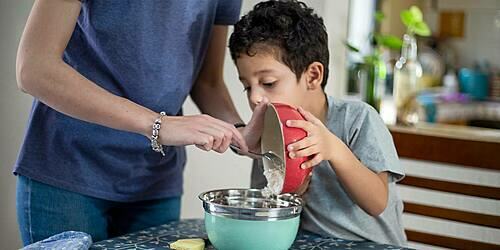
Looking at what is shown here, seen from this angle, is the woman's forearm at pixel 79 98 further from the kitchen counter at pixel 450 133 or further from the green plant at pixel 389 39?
the green plant at pixel 389 39

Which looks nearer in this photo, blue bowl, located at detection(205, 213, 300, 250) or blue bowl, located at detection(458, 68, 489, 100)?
blue bowl, located at detection(205, 213, 300, 250)

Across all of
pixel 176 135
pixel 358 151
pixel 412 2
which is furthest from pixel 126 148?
pixel 412 2

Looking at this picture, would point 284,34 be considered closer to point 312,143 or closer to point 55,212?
point 312,143

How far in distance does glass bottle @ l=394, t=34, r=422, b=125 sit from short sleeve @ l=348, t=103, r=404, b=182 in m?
1.31

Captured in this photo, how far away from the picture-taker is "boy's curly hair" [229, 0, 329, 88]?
1.45 meters

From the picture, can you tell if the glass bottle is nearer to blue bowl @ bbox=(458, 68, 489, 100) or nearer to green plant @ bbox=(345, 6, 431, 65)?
green plant @ bbox=(345, 6, 431, 65)

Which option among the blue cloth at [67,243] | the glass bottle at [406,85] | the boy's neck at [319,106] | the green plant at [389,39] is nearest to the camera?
the blue cloth at [67,243]

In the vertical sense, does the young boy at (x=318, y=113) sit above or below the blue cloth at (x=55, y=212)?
above

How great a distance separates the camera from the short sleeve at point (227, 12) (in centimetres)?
158

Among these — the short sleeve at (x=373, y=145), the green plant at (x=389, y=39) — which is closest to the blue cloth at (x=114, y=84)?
the short sleeve at (x=373, y=145)

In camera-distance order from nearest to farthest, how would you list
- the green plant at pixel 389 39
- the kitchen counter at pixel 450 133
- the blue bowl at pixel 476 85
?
the kitchen counter at pixel 450 133
the green plant at pixel 389 39
the blue bowl at pixel 476 85

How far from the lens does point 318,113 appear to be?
154 cm

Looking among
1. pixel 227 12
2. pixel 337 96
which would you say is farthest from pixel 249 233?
pixel 337 96

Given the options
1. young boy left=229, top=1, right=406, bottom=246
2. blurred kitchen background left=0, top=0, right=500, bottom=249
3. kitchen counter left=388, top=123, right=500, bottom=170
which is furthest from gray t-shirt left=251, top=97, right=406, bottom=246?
kitchen counter left=388, top=123, right=500, bottom=170
